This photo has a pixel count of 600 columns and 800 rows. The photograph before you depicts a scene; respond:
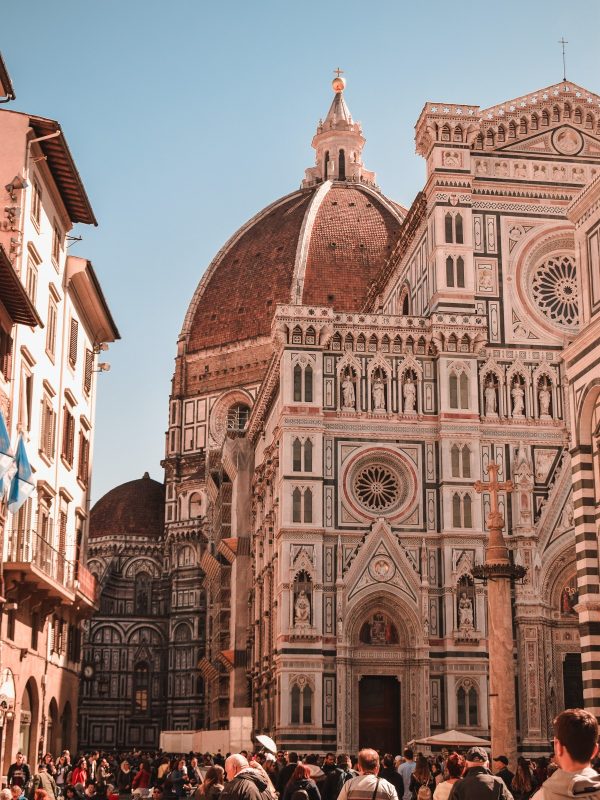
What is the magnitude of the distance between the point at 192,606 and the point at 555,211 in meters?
38.2

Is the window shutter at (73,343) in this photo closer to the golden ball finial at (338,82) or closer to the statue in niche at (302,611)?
the statue in niche at (302,611)

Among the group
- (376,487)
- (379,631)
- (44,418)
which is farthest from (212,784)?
(376,487)

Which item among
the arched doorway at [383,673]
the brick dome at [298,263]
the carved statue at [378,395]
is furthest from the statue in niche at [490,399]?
the brick dome at [298,263]

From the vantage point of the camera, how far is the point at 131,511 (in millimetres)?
82812

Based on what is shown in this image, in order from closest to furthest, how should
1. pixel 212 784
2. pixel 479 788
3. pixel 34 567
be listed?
pixel 479 788 → pixel 212 784 → pixel 34 567

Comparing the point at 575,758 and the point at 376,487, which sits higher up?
the point at 376,487

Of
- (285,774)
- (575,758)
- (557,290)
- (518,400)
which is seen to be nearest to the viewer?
(575,758)

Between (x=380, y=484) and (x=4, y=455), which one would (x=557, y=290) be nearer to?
(x=380, y=484)

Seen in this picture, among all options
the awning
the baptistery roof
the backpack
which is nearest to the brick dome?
the baptistery roof

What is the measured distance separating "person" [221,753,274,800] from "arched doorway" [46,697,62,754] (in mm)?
24183

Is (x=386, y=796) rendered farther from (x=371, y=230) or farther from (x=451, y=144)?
(x=371, y=230)

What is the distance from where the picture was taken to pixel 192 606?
7456 centimetres

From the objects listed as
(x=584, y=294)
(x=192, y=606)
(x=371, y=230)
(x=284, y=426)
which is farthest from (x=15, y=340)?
(x=371, y=230)

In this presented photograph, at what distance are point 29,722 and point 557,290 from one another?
25.5 metres
